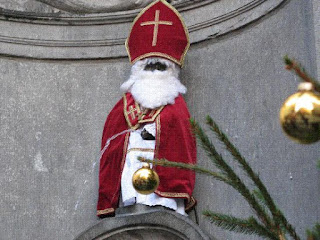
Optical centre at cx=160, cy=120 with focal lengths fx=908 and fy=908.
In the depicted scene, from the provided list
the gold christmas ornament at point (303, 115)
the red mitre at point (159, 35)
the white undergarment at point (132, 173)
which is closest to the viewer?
the gold christmas ornament at point (303, 115)

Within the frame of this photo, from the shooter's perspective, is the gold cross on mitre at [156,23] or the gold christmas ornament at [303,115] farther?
the gold cross on mitre at [156,23]

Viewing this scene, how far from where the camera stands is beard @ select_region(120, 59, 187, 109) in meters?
5.07

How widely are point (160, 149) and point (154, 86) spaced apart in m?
0.41

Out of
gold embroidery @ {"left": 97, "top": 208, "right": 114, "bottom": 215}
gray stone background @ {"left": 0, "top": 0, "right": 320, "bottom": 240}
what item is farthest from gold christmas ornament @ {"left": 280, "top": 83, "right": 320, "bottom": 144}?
gold embroidery @ {"left": 97, "top": 208, "right": 114, "bottom": 215}

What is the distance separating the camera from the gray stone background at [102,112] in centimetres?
493

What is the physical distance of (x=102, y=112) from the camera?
5555 mm

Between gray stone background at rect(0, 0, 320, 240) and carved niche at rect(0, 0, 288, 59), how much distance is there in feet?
0.04

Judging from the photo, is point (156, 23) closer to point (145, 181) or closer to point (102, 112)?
point (102, 112)

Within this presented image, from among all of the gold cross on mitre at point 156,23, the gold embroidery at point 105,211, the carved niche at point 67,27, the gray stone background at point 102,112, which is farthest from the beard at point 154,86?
the gold embroidery at point 105,211

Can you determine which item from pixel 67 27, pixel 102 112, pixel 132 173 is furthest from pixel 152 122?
pixel 67 27

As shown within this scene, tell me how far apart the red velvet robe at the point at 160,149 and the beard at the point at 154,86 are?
0.04 m

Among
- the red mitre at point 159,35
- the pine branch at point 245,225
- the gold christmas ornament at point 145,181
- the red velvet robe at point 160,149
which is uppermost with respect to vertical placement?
the red mitre at point 159,35

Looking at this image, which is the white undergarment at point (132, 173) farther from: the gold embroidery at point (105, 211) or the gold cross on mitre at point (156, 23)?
the gold cross on mitre at point (156, 23)

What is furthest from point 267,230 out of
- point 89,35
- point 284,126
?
point 89,35
